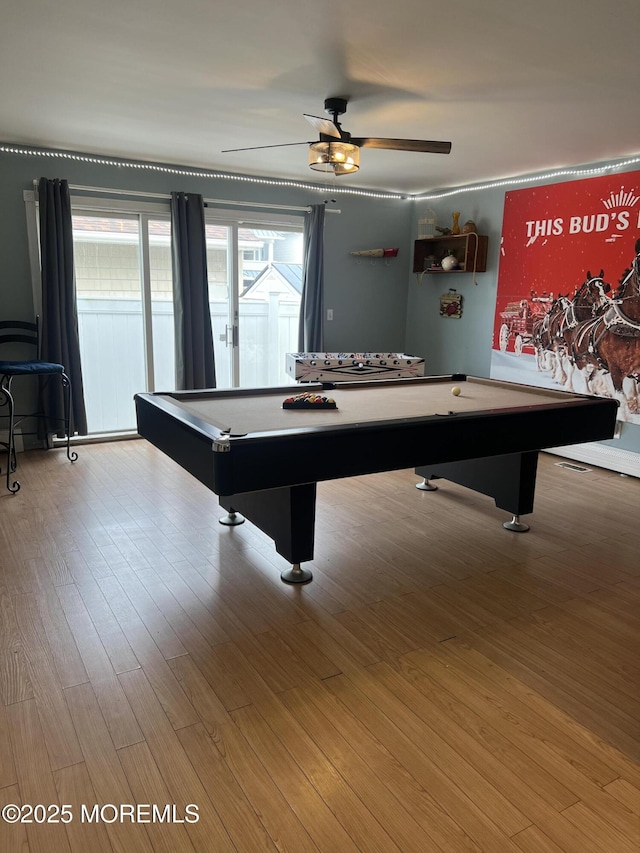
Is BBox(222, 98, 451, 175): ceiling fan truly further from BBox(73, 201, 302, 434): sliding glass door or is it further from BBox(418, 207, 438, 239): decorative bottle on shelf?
BBox(418, 207, 438, 239): decorative bottle on shelf

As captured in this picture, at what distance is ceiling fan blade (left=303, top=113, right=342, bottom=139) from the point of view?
2959 mm

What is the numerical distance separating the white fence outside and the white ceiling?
1383 millimetres

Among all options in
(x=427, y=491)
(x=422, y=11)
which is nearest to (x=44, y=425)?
(x=427, y=491)

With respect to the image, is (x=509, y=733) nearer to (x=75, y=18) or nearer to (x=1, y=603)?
(x=1, y=603)

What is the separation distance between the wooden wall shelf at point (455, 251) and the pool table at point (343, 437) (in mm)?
2285

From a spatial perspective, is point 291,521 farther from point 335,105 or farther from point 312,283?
point 312,283

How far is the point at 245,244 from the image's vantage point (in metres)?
5.81

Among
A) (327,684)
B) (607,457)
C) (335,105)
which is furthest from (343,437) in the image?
(607,457)

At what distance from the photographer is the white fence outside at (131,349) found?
17.4 feet

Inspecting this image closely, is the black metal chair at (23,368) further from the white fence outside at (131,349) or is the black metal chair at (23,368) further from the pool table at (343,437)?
the pool table at (343,437)

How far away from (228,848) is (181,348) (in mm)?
4446

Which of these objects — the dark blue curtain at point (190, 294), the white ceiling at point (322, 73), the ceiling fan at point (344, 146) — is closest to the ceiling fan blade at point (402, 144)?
the ceiling fan at point (344, 146)

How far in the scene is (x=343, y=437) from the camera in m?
2.44

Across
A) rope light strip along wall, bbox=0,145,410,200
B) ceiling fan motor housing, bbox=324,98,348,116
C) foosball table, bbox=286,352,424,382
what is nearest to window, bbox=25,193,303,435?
rope light strip along wall, bbox=0,145,410,200
